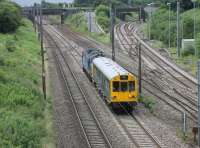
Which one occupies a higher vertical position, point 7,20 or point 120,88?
point 7,20

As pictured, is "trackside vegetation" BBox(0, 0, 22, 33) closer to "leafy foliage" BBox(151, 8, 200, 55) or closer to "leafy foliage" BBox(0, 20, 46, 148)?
"leafy foliage" BBox(151, 8, 200, 55)

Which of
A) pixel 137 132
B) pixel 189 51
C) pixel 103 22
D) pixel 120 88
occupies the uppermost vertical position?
pixel 103 22

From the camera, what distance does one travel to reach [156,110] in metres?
41.2

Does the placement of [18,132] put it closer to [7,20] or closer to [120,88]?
[120,88]

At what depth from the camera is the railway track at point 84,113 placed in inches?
1246

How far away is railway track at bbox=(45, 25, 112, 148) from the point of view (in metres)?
31.6

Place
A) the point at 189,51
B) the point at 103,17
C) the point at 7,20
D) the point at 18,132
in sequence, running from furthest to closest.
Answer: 1. the point at 103,17
2. the point at 7,20
3. the point at 189,51
4. the point at 18,132

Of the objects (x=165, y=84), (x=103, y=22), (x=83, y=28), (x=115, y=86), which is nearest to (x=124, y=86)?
(x=115, y=86)

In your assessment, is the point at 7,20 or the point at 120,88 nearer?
the point at 120,88

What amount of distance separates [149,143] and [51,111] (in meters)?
10.8

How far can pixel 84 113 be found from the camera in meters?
39.8

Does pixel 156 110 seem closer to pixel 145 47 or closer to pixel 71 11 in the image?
pixel 145 47

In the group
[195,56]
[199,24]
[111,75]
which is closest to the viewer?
[111,75]

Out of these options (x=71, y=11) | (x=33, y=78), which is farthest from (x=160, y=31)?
(x=71, y=11)
